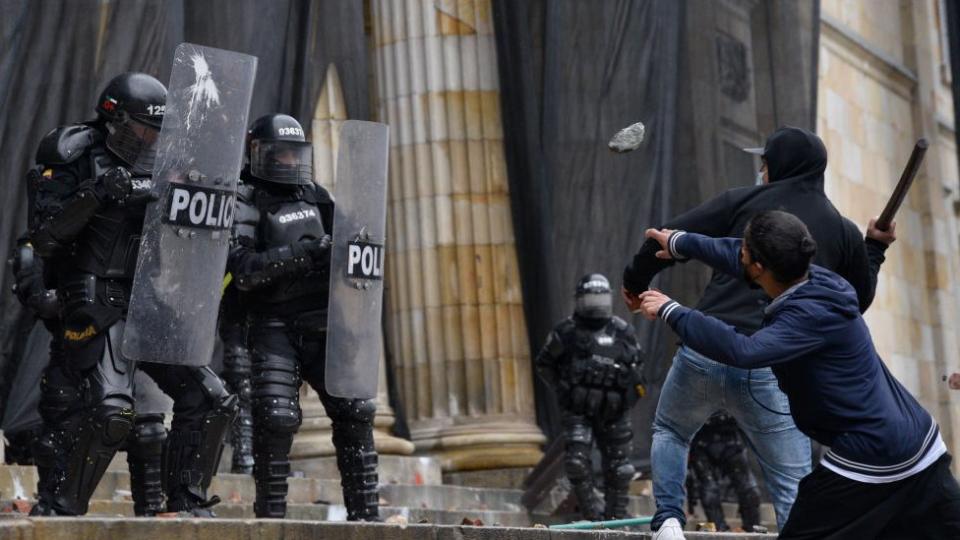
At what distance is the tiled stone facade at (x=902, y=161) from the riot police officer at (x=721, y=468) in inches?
255

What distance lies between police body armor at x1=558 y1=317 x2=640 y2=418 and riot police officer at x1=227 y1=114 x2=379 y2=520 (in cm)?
374

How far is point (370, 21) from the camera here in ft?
45.1

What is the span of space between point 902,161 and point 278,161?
15123mm

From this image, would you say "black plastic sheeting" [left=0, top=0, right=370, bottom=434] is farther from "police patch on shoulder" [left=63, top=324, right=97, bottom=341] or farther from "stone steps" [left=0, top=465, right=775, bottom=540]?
"police patch on shoulder" [left=63, top=324, right=97, bottom=341]

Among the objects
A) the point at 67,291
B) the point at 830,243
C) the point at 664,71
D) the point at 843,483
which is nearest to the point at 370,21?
the point at 664,71

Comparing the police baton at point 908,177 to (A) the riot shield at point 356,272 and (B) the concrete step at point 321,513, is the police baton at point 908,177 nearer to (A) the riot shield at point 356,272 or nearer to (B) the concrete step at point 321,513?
(A) the riot shield at point 356,272

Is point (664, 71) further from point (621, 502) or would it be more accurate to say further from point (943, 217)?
point (943, 217)

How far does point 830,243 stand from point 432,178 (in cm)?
833

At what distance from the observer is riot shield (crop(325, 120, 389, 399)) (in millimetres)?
7191

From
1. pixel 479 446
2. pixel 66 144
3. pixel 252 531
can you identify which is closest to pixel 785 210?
pixel 252 531

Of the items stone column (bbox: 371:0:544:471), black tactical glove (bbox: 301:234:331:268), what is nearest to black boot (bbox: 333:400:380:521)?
black tactical glove (bbox: 301:234:331:268)

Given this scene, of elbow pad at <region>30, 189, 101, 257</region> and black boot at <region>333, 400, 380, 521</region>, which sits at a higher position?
elbow pad at <region>30, 189, 101, 257</region>

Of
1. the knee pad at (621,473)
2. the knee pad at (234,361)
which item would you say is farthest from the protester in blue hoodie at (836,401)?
the knee pad at (621,473)

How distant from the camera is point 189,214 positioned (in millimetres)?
6410
